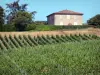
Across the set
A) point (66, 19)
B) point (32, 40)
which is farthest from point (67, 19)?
point (32, 40)

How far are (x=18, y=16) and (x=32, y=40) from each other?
2142 cm

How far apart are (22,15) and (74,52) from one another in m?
34.2

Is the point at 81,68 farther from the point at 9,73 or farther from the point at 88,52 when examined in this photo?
the point at 88,52

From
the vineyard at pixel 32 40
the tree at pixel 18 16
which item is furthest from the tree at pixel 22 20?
the vineyard at pixel 32 40

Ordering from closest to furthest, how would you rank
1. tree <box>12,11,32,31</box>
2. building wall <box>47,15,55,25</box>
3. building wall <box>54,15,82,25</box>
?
tree <box>12,11,32,31</box>, building wall <box>54,15,82,25</box>, building wall <box>47,15,55,25</box>

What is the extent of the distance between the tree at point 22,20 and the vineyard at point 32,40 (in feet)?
37.9

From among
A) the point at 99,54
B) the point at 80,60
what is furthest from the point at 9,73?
the point at 99,54

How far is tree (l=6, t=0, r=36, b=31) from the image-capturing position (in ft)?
154

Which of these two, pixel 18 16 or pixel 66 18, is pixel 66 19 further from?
pixel 18 16

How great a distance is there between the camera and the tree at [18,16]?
4706 centimetres

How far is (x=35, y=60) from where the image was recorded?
17.4 metres

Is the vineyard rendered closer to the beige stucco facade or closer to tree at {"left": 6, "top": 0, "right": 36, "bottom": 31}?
tree at {"left": 6, "top": 0, "right": 36, "bottom": 31}

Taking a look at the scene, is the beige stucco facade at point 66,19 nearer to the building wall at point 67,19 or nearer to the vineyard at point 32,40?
the building wall at point 67,19

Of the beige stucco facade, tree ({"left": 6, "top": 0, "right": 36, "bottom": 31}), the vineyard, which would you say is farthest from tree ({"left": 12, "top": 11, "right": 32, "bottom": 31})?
the beige stucco facade
